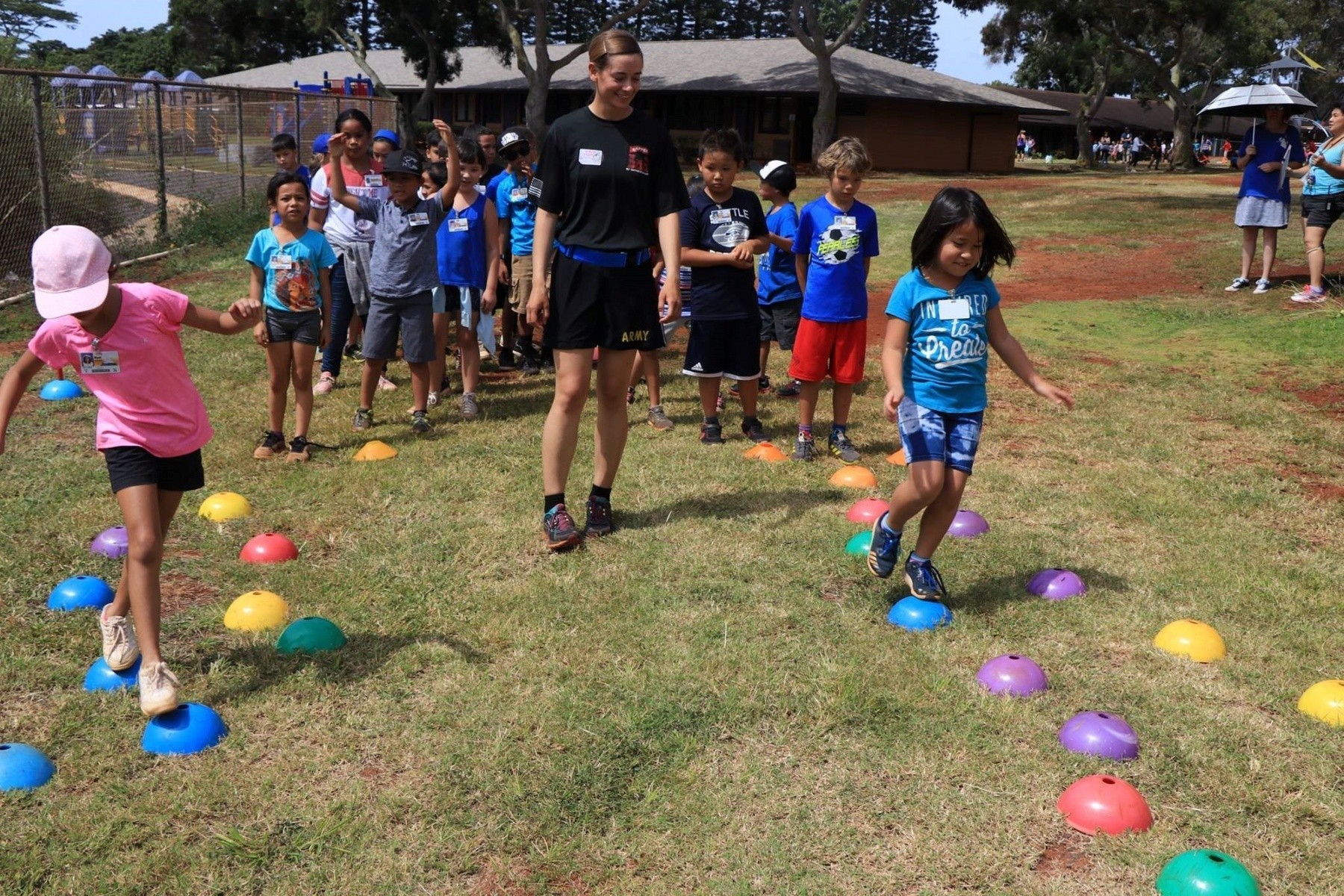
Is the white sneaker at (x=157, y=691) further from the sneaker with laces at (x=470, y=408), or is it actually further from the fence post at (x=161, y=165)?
the fence post at (x=161, y=165)

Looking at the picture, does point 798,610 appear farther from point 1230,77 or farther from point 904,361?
point 1230,77

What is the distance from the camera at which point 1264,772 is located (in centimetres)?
364

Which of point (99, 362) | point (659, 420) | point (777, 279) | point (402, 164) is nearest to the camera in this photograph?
point (99, 362)

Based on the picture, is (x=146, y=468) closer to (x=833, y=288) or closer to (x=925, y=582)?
(x=925, y=582)

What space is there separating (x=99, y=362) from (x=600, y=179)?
2.28m

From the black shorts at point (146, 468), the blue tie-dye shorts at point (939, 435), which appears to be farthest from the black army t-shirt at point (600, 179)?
the black shorts at point (146, 468)

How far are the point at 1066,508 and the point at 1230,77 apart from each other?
234ft

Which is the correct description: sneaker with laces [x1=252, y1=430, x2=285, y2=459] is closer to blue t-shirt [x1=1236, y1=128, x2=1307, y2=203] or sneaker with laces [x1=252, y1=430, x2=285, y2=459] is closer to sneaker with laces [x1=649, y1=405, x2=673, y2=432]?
sneaker with laces [x1=649, y1=405, x2=673, y2=432]

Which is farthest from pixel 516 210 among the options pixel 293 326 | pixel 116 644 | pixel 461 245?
pixel 116 644

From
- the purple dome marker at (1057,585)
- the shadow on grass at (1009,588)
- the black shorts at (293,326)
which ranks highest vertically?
the black shorts at (293,326)

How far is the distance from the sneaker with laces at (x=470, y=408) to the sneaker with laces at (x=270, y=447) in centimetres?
134

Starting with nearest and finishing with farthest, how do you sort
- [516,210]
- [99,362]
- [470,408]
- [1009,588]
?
1. [99,362]
2. [1009,588]
3. [470,408]
4. [516,210]

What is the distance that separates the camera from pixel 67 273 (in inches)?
144

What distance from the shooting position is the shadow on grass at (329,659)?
163 inches
